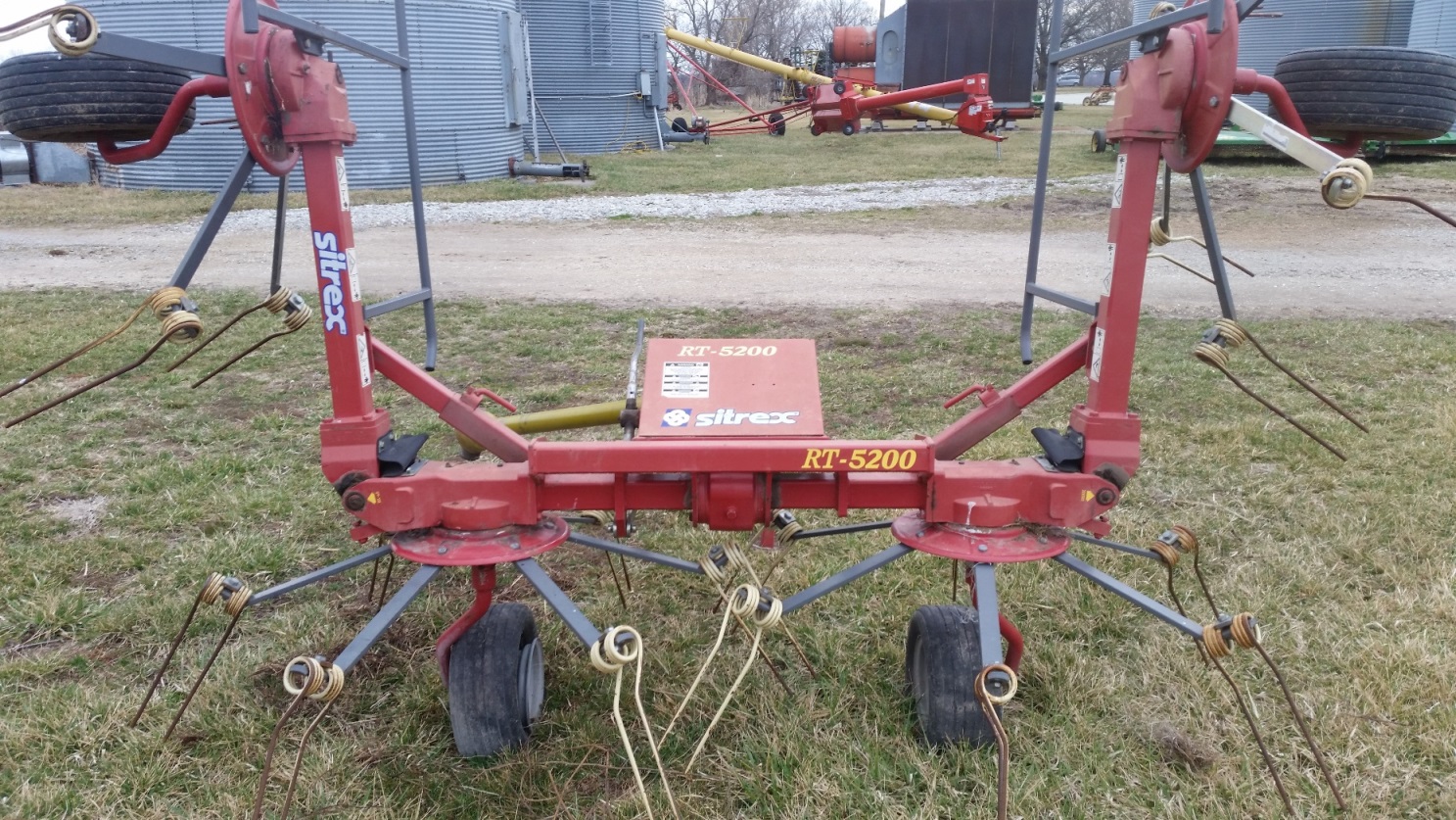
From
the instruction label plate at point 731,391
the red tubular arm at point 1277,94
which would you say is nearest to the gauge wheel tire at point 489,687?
the instruction label plate at point 731,391

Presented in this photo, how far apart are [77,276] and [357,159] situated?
5.75m

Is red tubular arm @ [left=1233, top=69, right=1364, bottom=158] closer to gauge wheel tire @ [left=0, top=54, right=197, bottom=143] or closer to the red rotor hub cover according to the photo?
the red rotor hub cover

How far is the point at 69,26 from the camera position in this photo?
1.79m

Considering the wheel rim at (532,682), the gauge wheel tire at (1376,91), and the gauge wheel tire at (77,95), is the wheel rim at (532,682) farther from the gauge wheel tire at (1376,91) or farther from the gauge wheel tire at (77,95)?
the gauge wheel tire at (1376,91)

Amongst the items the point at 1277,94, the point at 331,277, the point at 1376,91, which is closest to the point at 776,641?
the point at 331,277

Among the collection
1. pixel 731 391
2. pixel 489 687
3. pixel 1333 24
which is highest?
pixel 1333 24

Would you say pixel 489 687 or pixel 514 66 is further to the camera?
pixel 514 66

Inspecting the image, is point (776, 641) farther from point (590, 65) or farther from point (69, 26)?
point (590, 65)

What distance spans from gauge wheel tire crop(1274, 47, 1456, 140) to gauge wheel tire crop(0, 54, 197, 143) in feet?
8.41

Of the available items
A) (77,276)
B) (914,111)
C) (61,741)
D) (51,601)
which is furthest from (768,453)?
(914,111)

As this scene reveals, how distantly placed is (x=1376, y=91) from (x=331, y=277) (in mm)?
2364

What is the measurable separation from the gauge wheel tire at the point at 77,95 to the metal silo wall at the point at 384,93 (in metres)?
11.4

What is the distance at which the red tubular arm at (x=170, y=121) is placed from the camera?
7.06 feet

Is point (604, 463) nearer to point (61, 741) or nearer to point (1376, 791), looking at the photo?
point (61, 741)
